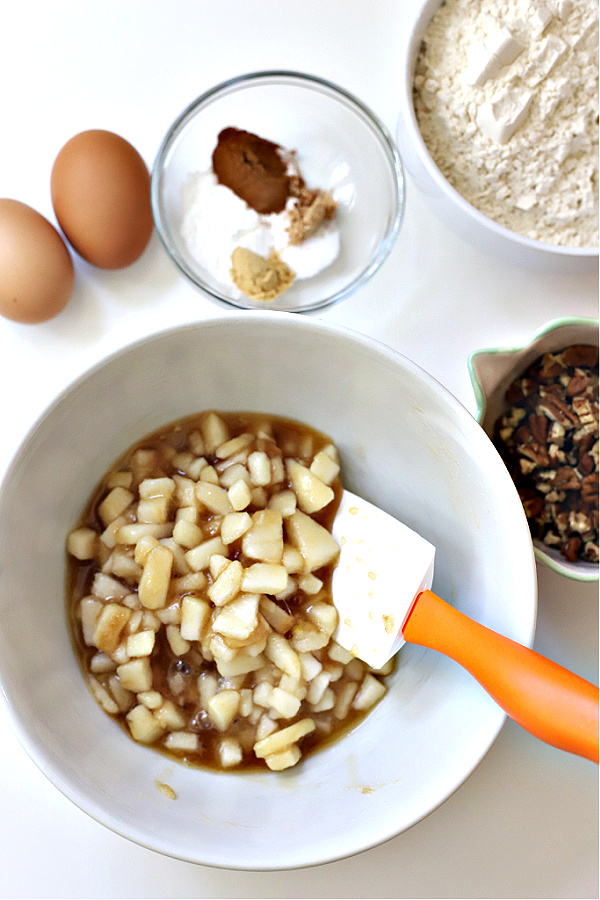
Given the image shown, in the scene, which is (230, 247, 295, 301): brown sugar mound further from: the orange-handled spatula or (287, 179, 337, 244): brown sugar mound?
the orange-handled spatula

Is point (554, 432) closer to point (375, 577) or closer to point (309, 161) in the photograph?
point (375, 577)

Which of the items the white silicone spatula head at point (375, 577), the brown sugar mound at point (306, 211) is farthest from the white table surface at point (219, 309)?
the white silicone spatula head at point (375, 577)

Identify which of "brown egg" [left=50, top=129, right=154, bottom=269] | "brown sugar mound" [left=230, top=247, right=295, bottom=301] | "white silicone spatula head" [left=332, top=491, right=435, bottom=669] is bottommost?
"white silicone spatula head" [left=332, top=491, right=435, bottom=669]

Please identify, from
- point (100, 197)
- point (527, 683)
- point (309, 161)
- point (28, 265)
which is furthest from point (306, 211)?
point (527, 683)

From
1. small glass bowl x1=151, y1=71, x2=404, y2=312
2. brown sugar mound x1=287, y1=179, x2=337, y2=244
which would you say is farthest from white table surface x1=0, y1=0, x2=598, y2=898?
brown sugar mound x1=287, y1=179, x2=337, y2=244

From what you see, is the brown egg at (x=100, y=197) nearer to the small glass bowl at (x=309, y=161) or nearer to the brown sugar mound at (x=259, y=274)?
the small glass bowl at (x=309, y=161)

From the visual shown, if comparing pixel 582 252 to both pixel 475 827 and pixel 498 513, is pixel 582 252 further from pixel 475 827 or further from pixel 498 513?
pixel 475 827
